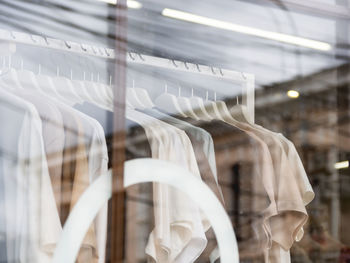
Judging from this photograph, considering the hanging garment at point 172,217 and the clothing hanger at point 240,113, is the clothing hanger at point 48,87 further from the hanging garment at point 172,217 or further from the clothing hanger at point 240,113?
the clothing hanger at point 240,113

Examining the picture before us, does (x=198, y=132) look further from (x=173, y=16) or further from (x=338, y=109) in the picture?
(x=338, y=109)

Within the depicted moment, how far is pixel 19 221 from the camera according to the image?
213 centimetres

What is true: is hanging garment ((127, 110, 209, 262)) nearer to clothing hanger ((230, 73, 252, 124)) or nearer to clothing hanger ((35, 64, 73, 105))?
clothing hanger ((35, 64, 73, 105))

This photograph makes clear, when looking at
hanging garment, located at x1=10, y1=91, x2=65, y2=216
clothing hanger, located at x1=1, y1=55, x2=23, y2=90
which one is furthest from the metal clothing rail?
hanging garment, located at x1=10, y1=91, x2=65, y2=216

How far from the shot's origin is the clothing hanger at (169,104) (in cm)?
254

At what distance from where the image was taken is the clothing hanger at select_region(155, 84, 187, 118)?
254cm

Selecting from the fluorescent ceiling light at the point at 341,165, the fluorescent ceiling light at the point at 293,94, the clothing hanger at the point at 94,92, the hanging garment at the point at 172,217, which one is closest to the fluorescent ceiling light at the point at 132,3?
the clothing hanger at the point at 94,92

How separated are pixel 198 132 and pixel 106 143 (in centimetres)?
38

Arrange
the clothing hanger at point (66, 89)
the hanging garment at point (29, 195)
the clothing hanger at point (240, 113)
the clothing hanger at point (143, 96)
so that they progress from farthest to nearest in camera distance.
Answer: the clothing hanger at point (240, 113)
the clothing hanger at point (143, 96)
the clothing hanger at point (66, 89)
the hanging garment at point (29, 195)

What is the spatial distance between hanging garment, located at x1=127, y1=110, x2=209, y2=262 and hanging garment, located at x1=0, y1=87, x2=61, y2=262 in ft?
1.17

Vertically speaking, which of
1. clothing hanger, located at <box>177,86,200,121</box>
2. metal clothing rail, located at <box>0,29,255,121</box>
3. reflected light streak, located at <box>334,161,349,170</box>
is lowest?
reflected light streak, located at <box>334,161,349,170</box>

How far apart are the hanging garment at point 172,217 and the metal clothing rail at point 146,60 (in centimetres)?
25

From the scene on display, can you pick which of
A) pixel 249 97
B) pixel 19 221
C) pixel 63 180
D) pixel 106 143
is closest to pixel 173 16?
pixel 249 97

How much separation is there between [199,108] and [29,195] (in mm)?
794
